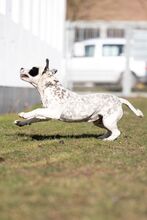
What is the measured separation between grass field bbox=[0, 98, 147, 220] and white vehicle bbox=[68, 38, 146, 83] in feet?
50.3

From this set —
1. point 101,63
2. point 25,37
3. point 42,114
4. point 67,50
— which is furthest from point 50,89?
point 101,63

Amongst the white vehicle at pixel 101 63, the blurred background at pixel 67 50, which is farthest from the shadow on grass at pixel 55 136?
the white vehicle at pixel 101 63

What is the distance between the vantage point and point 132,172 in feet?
24.4

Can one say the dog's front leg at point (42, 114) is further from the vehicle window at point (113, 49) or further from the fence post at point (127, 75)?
the vehicle window at point (113, 49)

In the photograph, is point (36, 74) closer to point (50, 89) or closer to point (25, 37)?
point (50, 89)

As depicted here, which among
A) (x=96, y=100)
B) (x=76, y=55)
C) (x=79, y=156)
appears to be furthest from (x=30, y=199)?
(x=76, y=55)

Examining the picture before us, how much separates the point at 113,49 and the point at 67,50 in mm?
2016

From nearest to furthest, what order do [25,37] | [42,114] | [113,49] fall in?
[42,114], [25,37], [113,49]

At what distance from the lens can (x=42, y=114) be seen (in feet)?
31.2

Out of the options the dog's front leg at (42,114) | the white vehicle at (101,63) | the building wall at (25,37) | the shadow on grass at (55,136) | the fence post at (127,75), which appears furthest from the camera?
the white vehicle at (101,63)

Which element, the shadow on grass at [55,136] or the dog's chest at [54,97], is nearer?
the dog's chest at [54,97]

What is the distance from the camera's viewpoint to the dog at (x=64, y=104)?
974 cm

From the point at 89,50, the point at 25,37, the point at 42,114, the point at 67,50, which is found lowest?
the point at 89,50

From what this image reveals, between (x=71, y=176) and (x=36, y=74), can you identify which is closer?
(x=71, y=176)
